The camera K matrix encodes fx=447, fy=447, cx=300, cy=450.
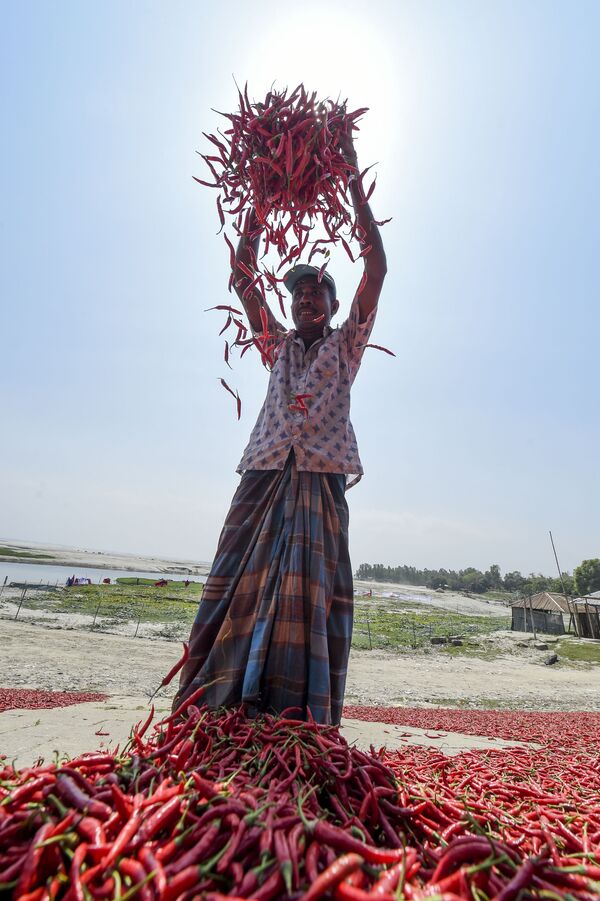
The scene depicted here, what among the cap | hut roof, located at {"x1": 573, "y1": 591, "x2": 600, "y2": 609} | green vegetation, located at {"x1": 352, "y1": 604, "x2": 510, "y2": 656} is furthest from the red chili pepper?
hut roof, located at {"x1": 573, "y1": 591, "x2": 600, "y2": 609}

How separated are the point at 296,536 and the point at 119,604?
107 ft

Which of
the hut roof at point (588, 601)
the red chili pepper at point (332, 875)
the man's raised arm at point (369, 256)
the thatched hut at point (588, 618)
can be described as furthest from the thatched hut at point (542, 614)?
the red chili pepper at point (332, 875)

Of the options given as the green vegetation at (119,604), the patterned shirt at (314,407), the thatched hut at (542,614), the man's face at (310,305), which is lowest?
the green vegetation at (119,604)

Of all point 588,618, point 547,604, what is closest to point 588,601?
point 547,604

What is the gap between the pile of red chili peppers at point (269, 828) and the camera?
1.10m

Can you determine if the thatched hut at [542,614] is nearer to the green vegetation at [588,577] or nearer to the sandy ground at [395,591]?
the sandy ground at [395,591]

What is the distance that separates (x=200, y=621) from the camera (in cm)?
286

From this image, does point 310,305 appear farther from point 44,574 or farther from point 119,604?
point 44,574

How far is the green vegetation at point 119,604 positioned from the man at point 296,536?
2427cm

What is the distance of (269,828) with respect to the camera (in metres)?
1.27

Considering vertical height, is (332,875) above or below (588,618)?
above

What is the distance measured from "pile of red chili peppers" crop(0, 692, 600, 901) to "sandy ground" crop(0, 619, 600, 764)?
1.67 meters

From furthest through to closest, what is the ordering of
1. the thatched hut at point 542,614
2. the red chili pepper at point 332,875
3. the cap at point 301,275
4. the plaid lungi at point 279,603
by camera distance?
the thatched hut at point 542,614, the cap at point 301,275, the plaid lungi at point 279,603, the red chili pepper at point 332,875

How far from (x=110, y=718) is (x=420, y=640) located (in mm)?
24532
